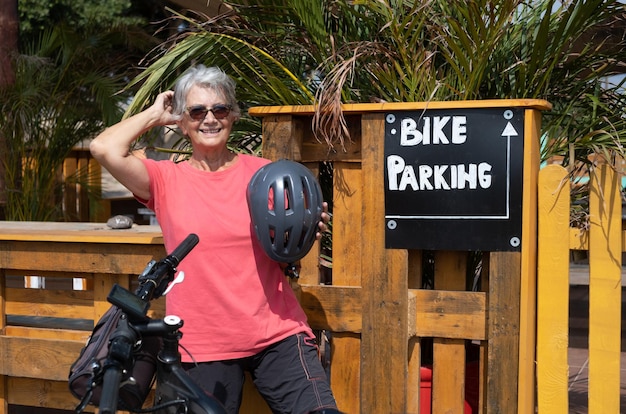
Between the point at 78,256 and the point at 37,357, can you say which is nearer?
the point at 78,256

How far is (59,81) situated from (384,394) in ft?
23.9

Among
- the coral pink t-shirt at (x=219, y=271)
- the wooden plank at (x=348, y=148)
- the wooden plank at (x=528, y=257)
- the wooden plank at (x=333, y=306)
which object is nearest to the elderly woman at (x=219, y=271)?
the coral pink t-shirt at (x=219, y=271)

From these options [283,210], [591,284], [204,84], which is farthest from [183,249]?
[591,284]

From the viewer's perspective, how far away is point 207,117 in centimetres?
334

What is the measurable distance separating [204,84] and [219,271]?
67cm

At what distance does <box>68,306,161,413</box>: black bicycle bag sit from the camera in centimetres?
267

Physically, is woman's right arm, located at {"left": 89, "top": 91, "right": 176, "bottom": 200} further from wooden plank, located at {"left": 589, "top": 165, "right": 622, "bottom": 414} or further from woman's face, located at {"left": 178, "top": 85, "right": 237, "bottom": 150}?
wooden plank, located at {"left": 589, "top": 165, "right": 622, "bottom": 414}

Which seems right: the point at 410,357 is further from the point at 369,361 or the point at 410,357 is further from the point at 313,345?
the point at 313,345

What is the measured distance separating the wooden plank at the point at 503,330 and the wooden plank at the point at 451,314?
7cm

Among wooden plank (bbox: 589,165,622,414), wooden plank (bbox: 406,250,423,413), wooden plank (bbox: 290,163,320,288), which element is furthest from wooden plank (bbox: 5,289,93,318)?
wooden plank (bbox: 589,165,622,414)

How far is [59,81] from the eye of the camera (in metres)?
10.1

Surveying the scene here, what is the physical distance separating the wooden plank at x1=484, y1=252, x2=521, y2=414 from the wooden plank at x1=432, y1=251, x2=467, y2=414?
16cm

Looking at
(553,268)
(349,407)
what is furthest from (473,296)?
(349,407)

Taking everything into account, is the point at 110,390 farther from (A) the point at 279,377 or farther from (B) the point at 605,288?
(B) the point at 605,288
